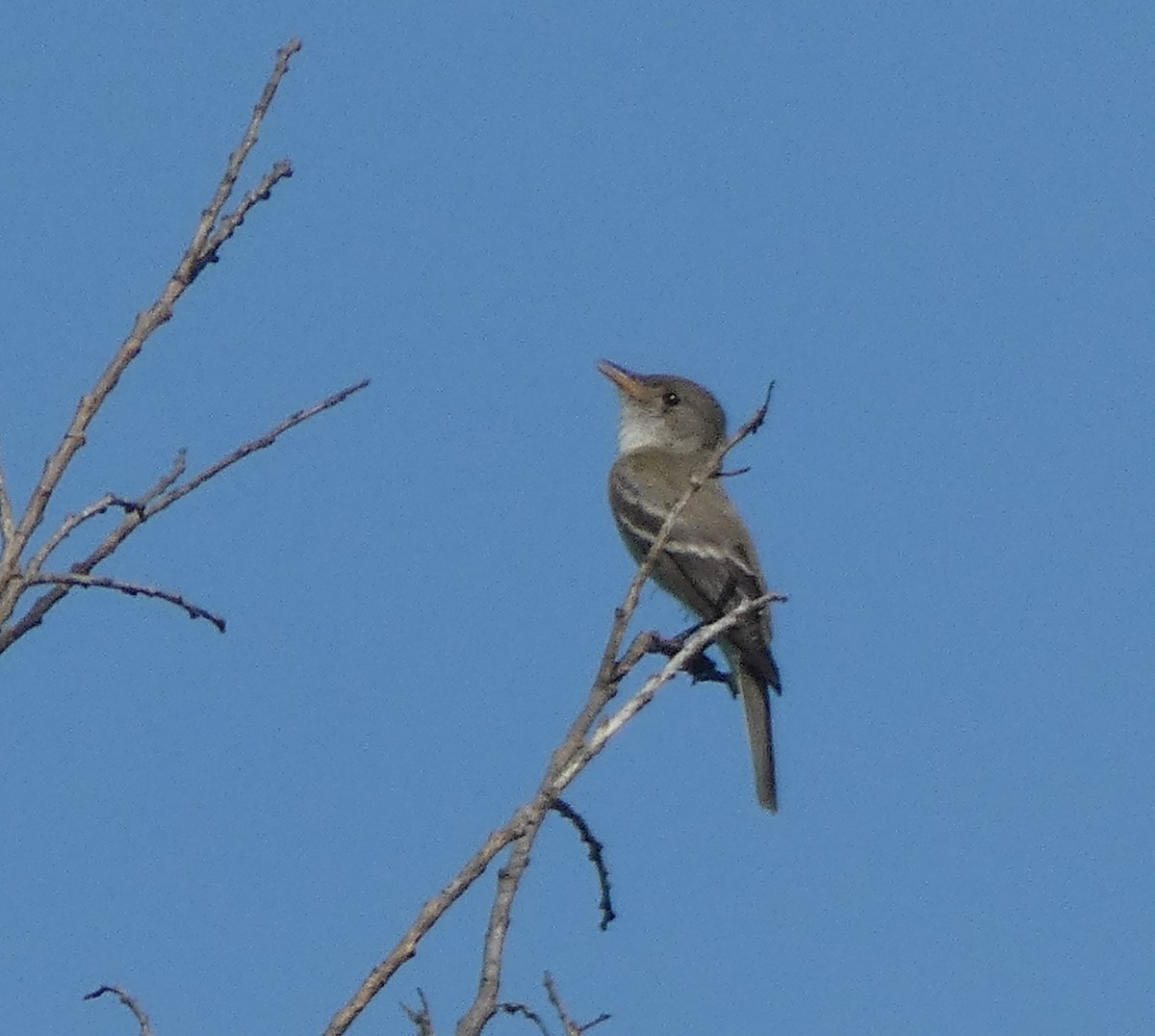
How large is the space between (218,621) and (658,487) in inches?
279

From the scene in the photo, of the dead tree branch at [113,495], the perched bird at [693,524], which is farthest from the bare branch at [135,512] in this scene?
the perched bird at [693,524]

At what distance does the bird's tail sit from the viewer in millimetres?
9359

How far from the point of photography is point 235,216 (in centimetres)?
395

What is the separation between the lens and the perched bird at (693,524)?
380 inches

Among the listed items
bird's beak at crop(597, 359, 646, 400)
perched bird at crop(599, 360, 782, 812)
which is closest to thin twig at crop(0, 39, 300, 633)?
perched bird at crop(599, 360, 782, 812)

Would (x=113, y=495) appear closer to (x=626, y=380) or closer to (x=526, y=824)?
(x=526, y=824)

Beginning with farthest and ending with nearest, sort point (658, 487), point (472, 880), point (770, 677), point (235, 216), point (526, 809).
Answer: point (658, 487)
point (770, 677)
point (235, 216)
point (526, 809)
point (472, 880)

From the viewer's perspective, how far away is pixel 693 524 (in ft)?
34.2

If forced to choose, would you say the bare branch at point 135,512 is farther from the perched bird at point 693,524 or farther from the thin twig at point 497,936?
the perched bird at point 693,524

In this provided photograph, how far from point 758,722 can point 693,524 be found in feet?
4.25

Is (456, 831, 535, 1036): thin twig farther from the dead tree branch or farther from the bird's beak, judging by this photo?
the bird's beak

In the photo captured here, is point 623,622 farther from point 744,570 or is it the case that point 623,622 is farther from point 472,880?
point 744,570

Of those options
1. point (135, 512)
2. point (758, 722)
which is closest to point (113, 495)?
point (135, 512)

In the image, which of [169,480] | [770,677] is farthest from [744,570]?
[169,480]
